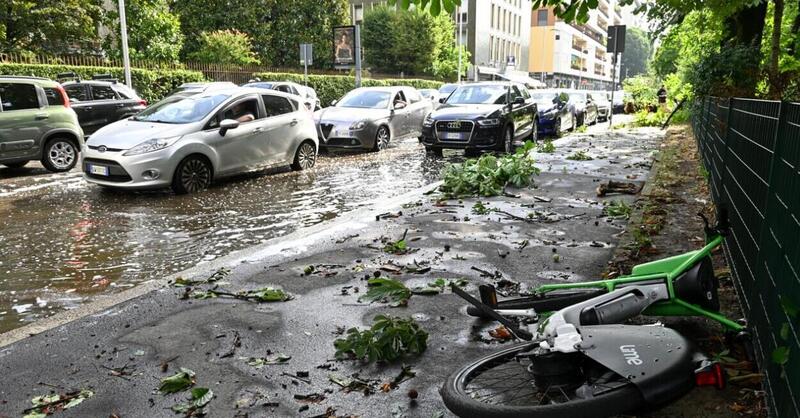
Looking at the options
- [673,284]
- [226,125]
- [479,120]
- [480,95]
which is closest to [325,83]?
[480,95]

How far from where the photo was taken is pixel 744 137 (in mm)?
4863

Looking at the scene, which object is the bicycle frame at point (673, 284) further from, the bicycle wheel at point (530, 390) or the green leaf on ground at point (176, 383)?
the green leaf on ground at point (176, 383)

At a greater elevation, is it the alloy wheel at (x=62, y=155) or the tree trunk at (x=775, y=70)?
the tree trunk at (x=775, y=70)

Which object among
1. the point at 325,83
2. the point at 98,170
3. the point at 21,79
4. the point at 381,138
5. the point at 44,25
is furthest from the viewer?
the point at 325,83

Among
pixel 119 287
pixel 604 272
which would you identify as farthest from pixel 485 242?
pixel 119 287

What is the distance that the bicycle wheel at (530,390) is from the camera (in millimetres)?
2633

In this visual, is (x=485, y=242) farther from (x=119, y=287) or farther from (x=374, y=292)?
(x=119, y=287)

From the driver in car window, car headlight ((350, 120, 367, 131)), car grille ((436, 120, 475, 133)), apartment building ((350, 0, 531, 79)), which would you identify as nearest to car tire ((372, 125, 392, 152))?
car headlight ((350, 120, 367, 131))

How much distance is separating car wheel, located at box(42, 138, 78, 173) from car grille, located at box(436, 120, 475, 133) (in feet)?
26.7

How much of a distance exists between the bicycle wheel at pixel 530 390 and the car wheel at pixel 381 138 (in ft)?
46.1

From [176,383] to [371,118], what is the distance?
1362cm

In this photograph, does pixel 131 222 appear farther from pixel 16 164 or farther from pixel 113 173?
pixel 16 164

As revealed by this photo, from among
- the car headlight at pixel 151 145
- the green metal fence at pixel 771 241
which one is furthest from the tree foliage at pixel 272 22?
the green metal fence at pixel 771 241

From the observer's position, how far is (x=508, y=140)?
16.4 m
